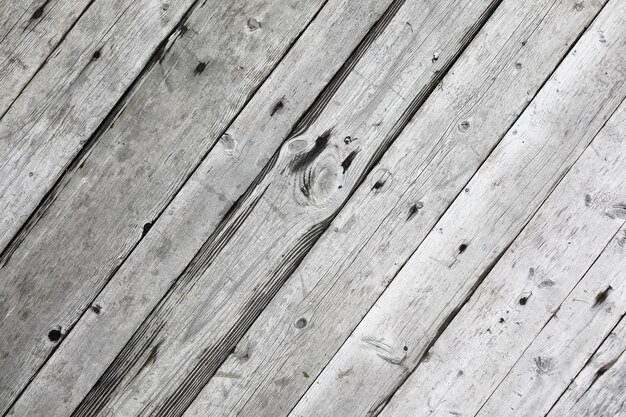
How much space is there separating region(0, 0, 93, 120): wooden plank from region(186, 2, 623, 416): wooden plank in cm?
94

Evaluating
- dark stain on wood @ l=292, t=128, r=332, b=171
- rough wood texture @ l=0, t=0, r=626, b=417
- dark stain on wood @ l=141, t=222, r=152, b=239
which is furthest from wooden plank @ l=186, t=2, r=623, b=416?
dark stain on wood @ l=141, t=222, r=152, b=239

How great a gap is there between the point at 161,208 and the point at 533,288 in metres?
1.08

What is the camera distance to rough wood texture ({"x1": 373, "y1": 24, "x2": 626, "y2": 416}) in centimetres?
147

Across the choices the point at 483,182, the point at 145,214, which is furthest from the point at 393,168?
the point at 145,214

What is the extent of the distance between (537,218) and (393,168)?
434 mm

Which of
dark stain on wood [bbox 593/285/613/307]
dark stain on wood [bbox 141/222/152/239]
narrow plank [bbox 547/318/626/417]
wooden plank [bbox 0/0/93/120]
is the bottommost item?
dark stain on wood [bbox 141/222/152/239]

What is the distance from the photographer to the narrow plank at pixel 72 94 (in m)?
1.46

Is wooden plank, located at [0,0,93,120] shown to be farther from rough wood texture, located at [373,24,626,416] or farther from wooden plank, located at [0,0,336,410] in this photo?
rough wood texture, located at [373,24,626,416]

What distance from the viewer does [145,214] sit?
1462 millimetres

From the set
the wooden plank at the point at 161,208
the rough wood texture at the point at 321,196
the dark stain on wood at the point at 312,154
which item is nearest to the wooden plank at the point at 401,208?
the rough wood texture at the point at 321,196

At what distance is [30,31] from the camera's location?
1.47m

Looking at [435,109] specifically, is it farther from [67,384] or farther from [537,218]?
[67,384]

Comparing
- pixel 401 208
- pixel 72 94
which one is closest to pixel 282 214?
pixel 401 208

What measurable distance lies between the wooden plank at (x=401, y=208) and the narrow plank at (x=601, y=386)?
1.49ft
